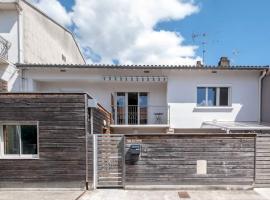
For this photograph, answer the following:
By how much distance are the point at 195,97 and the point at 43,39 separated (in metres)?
11.3

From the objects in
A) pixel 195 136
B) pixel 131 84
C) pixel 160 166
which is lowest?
pixel 160 166

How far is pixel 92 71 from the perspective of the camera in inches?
534

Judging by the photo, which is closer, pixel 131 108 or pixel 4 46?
pixel 4 46

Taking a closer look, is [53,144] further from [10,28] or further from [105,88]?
[10,28]

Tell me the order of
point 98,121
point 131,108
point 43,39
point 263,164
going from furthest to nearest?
point 43,39 < point 131,108 < point 98,121 < point 263,164

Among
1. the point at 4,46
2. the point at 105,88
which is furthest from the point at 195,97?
the point at 4,46

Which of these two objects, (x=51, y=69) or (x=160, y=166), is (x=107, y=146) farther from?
(x=51, y=69)

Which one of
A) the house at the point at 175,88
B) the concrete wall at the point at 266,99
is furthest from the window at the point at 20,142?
the concrete wall at the point at 266,99

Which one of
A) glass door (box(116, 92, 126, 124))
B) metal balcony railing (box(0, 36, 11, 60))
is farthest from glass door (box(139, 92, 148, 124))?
metal balcony railing (box(0, 36, 11, 60))

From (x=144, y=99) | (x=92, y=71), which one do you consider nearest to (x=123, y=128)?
(x=144, y=99)

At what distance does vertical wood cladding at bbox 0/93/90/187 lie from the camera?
26.8 ft

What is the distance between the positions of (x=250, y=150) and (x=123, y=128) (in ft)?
24.5

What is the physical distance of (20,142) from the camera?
840 cm

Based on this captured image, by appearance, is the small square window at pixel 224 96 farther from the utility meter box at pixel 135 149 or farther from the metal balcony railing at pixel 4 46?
the metal balcony railing at pixel 4 46
